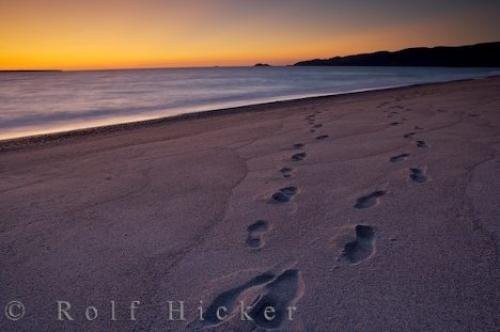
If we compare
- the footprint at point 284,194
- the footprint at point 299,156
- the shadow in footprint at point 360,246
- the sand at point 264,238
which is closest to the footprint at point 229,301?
the sand at point 264,238

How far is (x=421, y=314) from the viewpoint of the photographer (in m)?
1.37

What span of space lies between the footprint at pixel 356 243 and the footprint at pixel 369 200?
31cm

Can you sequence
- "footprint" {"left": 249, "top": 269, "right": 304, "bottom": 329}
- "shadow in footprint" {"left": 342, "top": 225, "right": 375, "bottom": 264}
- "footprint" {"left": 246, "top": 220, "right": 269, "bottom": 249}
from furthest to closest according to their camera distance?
1. "footprint" {"left": 246, "top": 220, "right": 269, "bottom": 249}
2. "shadow in footprint" {"left": 342, "top": 225, "right": 375, "bottom": 264}
3. "footprint" {"left": 249, "top": 269, "right": 304, "bottom": 329}

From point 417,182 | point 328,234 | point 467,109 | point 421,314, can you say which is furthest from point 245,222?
point 467,109

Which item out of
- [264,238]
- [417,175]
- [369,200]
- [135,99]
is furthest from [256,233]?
[135,99]

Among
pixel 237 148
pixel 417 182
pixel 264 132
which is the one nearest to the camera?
pixel 417 182

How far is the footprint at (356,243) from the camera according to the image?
5.73 ft

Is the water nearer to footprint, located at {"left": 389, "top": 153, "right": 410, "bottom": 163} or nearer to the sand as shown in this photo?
the sand

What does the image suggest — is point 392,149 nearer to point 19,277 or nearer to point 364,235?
point 364,235

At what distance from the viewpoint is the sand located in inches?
56.1

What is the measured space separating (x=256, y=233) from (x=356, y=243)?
54cm

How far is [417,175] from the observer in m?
2.82

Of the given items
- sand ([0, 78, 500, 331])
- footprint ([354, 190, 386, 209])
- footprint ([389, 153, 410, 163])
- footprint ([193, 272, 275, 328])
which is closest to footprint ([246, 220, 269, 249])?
sand ([0, 78, 500, 331])

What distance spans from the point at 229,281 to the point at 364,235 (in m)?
0.79
